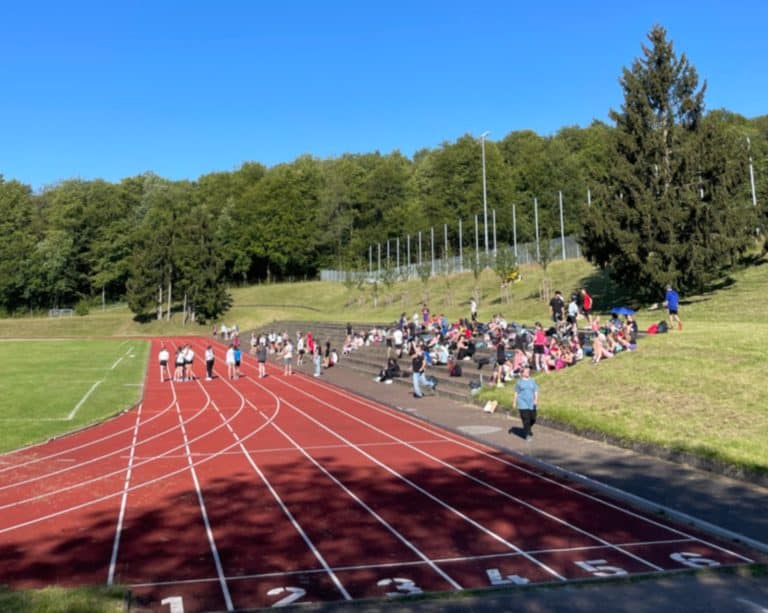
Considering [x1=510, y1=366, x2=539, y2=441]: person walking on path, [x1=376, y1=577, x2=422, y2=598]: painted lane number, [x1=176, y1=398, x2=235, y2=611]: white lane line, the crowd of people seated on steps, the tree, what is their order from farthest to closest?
the tree
the crowd of people seated on steps
[x1=510, y1=366, x2=539, y2=441]: person walking on path
[x1=176, y1=398, x2=235, y2=611]: white lane line
[x1=376, y1=577, x2=422, y2=598]: painted lane number

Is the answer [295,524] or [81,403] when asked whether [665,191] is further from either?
[295,524]

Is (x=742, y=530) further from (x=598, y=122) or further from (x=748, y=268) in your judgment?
(x=598, y=122)

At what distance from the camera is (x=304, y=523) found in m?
9.35

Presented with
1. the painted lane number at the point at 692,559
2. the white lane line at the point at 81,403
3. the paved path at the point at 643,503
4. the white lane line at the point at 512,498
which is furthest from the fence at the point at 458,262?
the painted lane number at the point at 692,559

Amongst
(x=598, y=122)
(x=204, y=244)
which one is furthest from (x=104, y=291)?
(x=598, y=122)

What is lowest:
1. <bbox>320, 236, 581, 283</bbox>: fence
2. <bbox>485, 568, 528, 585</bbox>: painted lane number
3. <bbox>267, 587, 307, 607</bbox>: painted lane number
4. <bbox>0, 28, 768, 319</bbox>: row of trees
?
<bbox>485, 568, 528, 585</bbox>: painted lane number

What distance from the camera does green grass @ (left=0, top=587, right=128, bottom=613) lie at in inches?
221

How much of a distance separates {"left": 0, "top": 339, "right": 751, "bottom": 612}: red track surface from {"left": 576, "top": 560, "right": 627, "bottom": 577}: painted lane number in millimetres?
33

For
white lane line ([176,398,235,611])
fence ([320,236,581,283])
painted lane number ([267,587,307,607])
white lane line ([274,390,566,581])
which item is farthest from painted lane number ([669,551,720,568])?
fence ([320,236,581,283])

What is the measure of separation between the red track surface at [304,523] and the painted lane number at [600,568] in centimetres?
3

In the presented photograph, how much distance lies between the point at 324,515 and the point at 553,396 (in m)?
10.3

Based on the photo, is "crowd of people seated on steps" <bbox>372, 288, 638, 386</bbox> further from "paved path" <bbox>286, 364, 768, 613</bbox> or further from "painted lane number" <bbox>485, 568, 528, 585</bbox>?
"painted lane number" <bbox>485, 568, 528, 585</bbox>

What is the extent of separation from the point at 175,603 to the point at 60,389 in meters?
22.4

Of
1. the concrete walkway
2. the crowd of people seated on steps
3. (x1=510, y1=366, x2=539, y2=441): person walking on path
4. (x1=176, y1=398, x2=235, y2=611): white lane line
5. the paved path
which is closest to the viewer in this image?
the paved path
